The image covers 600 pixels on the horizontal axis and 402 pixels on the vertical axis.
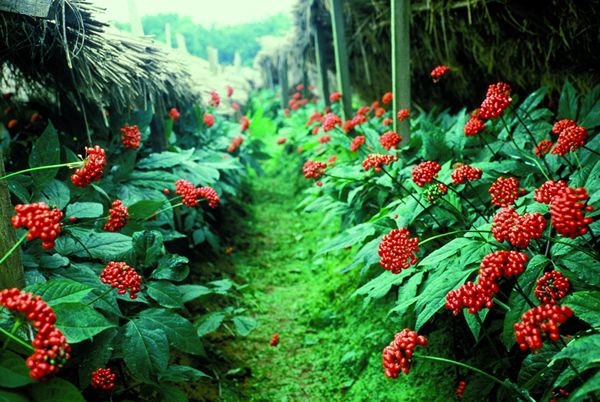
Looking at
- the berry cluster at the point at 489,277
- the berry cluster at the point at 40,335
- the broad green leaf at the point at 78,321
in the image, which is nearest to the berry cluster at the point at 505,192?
the berry cluster at the point at 489,277

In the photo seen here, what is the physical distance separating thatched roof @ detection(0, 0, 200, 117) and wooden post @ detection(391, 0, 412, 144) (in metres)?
1.88

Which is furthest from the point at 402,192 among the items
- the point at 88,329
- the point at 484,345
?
the point at 88,329

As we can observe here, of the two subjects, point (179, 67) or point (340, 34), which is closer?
point (179, 67)

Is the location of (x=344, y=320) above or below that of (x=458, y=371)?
below

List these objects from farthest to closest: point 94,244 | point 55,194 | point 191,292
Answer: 1. point 191,292
2. point 55,194
3. point 94,244

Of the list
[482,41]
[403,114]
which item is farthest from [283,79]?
[403,114]

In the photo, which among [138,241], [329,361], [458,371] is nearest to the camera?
[138,241]

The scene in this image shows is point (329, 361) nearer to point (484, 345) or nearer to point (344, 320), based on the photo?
point (344, 320)

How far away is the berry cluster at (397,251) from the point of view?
6.43 feet

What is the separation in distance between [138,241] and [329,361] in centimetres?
169

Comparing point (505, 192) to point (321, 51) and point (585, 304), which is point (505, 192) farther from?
point (321, 51)

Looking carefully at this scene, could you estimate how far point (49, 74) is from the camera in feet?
10.8

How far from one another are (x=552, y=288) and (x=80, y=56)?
2838 millimetres

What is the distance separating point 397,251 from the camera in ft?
6.47
